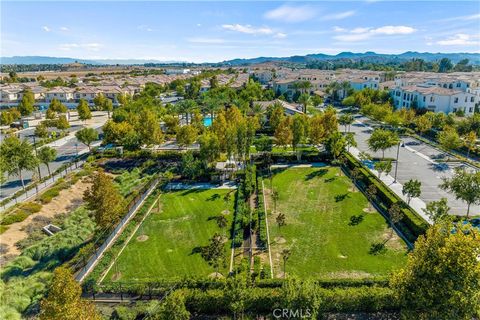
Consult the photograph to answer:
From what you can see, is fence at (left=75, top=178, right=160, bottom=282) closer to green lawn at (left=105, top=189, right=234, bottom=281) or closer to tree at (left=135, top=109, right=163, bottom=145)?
green lawn at (left=105, top=189, right=234, bottom=281)

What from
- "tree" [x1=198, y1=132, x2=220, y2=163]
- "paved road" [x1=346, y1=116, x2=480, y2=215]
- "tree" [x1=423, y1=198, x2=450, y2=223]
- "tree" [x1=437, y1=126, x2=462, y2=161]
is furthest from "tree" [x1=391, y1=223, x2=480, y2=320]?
"tree" [x1=437, y1=126, x2=462, y2=161]

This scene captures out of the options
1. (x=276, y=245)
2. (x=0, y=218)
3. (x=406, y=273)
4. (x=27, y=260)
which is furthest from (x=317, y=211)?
(x=0, y=218)

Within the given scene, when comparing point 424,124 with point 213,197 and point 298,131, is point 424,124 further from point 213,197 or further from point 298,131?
point 213,197

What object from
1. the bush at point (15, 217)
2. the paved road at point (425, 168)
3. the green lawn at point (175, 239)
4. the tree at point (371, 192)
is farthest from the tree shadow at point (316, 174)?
the bush at point (15, 217)

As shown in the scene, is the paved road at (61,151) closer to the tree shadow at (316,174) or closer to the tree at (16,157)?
the tree at (16,157)

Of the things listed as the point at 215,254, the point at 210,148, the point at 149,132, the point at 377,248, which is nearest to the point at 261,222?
the point at 215,254
